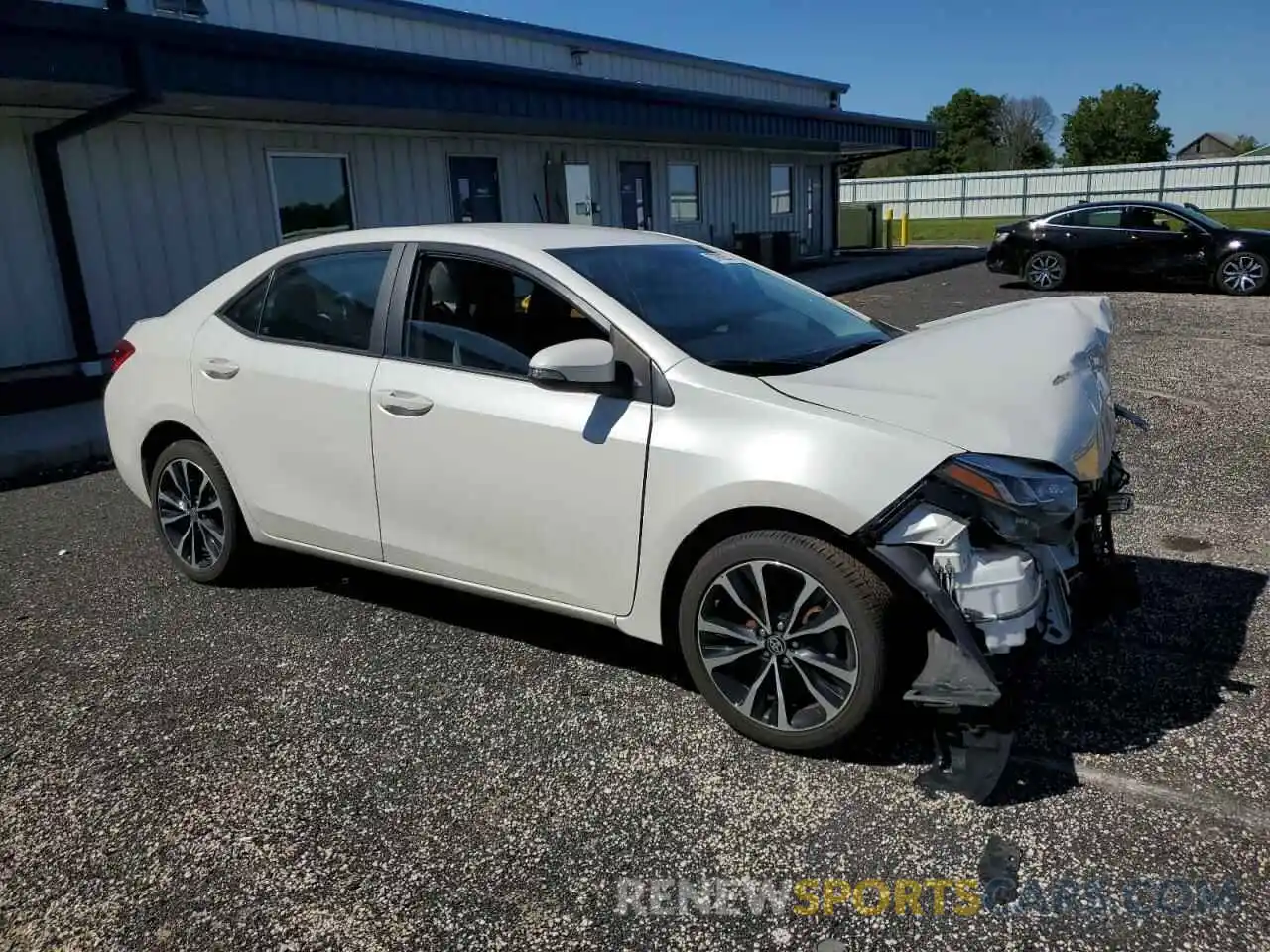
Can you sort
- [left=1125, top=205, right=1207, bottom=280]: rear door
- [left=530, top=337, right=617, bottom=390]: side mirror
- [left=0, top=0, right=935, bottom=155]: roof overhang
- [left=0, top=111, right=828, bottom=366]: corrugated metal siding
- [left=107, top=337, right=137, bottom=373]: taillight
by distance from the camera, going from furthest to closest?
[left=1125, top=205, right=1207, bottom=280]: rear door
[left=0, top=111, right=828, bottom=366]: corrugated metal siding
[left=0, top=0, right=935, bottom=155]: roof overhang
[left=107, top=337, right=137, bottom=373]: taillight
[left=530, top=337, right=617, bottom=390]: side mirror

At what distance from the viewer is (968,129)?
7569 cm

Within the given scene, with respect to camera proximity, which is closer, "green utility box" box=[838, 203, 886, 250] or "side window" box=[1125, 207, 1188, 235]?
"side window" box=[1125, 207, 1188, 235]

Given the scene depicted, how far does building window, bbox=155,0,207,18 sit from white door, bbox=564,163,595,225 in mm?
6133

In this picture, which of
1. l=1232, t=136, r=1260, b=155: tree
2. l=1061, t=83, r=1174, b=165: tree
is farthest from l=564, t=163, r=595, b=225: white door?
l=1232, t=136, r=1260, b=155: tree

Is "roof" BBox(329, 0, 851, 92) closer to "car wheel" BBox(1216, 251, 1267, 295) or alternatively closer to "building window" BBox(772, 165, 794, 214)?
"building window" BBox(772, 165, 794, 214)

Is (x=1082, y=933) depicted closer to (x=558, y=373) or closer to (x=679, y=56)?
(x=558, y=373)

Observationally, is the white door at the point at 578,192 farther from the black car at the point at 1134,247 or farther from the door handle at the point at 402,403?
the door handle at the point at 402,403

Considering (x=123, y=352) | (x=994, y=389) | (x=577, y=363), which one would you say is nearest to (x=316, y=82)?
(x=123, y=352)

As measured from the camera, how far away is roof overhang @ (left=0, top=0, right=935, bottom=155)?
765cm

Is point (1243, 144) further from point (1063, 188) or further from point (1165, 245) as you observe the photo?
point (1165, 245)

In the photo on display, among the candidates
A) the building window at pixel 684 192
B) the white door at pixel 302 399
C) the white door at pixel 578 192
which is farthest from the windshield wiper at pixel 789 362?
the building window at pixel 684 192

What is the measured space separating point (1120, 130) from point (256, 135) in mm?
68076

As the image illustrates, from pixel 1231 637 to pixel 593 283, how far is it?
2699 millimetres

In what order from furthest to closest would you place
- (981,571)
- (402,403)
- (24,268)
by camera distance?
(24,268)
(402,403)
(981,571)
